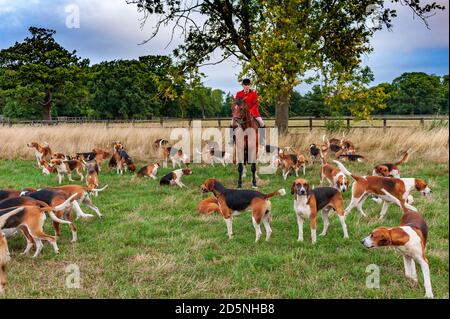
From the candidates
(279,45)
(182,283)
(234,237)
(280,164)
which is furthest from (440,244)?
(279,45)

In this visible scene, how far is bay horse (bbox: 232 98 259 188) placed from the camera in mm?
10852

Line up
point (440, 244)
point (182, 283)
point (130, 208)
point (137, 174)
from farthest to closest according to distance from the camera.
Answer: point (137, 174) < point (130, 208) < point (440, 244) < point (182, 283)

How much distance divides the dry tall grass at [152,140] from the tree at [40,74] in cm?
2124

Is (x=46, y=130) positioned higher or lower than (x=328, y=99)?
lower

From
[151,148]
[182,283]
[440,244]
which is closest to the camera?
[182,283]

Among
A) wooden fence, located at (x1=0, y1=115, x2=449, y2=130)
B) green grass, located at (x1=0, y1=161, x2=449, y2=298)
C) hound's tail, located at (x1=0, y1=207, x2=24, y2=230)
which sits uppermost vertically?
wooden fence, located at (x1=0, y1=115, x2=449, y2=130)

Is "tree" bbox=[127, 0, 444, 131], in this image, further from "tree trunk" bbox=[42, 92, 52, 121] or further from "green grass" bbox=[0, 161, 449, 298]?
"tree trunk" bbox=[42, 92, 52, 121]

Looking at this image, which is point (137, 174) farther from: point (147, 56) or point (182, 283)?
point (147, 56)

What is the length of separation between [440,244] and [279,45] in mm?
9278

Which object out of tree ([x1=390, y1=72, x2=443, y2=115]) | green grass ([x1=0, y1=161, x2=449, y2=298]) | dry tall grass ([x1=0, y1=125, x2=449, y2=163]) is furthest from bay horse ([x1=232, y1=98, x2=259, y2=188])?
tree ([x1=390, y1=72, x2=443, y2=115])

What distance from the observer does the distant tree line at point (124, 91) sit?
17000 millimetres

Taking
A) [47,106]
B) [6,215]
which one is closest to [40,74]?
[47,106]

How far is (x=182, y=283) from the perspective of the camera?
15.2 feet

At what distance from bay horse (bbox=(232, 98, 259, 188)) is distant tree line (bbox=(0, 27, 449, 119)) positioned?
531 cm
